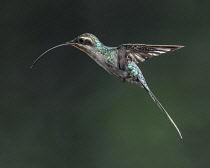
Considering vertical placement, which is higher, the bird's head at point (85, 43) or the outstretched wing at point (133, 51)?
the bird's head at point (85, 43)

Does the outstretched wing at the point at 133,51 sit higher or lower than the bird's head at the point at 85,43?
lower

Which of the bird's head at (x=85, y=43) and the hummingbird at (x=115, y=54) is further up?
the bird's head at (x=85, y=43)

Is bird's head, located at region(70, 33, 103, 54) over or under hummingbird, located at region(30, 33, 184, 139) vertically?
over

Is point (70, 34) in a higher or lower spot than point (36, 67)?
higher

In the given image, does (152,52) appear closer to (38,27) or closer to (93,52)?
(93,52)

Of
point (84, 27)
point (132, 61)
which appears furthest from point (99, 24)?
point (132, 61)

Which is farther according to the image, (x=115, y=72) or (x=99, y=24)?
(x=99, y=24)

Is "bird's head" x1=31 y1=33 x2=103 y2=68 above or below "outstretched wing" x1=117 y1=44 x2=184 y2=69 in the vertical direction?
above

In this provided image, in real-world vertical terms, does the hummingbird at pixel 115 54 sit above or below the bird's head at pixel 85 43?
below

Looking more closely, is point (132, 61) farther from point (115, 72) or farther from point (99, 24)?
point (99, 24)

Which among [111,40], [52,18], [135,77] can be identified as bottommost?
[135,77]
